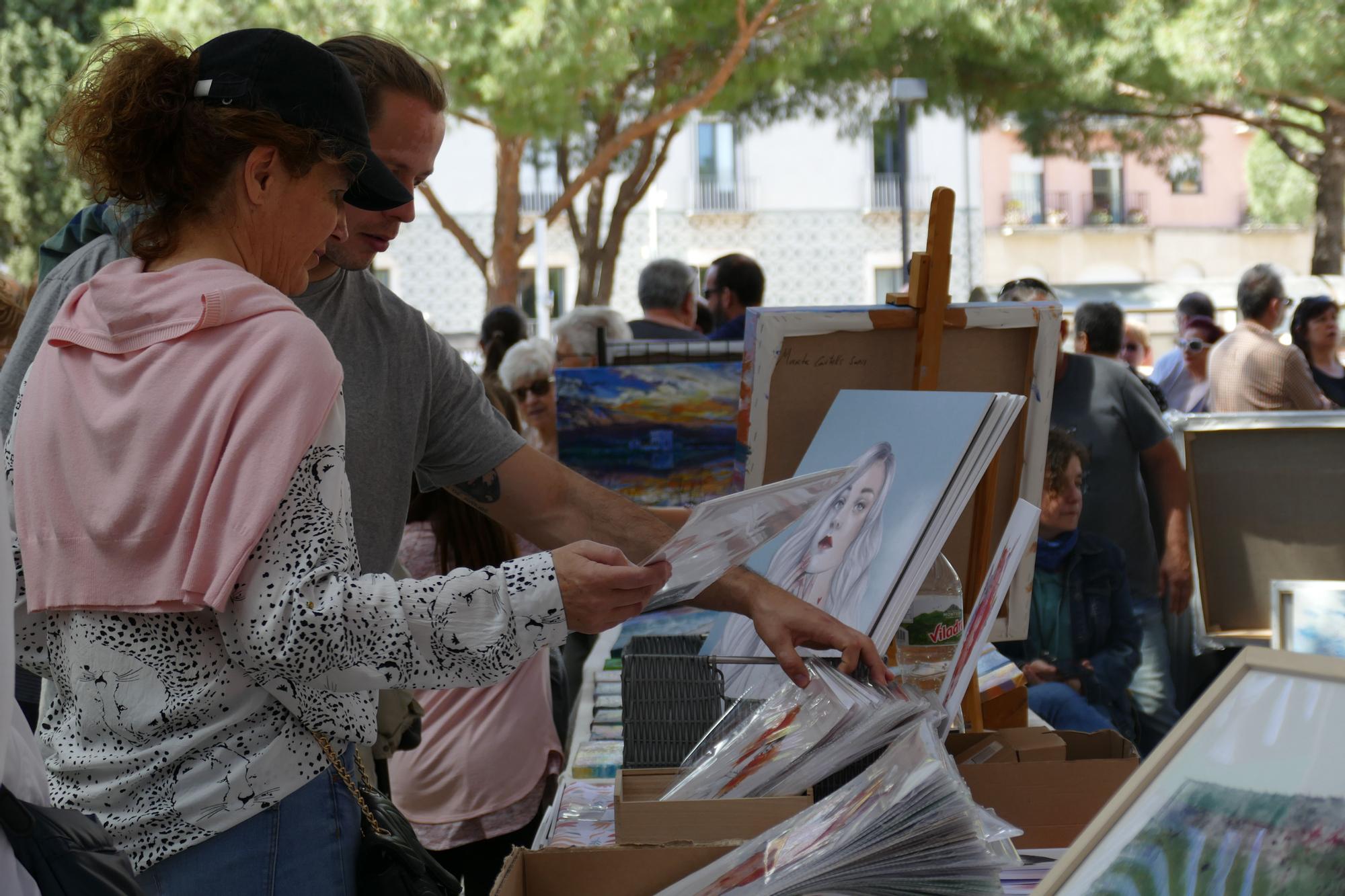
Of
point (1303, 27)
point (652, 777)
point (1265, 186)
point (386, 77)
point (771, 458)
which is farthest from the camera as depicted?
point (1265, 186)

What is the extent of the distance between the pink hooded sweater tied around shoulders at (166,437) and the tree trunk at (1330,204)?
41.8ft

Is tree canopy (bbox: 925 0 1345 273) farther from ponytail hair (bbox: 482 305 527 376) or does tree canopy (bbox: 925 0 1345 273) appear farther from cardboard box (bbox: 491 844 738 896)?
cardboard box (bbox: 491 844 738 896)

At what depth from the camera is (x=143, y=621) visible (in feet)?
3.94

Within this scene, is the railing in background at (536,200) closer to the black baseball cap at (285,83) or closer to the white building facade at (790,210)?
the white building facade at (790,210)

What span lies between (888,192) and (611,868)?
23321 millimetres

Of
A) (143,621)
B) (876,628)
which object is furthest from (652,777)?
(143,621)

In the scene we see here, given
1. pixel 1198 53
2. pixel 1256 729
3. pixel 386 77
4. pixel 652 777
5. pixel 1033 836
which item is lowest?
pixel 1033 836

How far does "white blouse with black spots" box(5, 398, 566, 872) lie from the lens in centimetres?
114

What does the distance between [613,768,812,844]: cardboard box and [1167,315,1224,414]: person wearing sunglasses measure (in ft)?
17.6

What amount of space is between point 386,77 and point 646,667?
88 cm

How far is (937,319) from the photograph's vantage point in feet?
7.14

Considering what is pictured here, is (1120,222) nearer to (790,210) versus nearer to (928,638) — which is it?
(790,210)

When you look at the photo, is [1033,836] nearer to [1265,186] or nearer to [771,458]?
[771,458]

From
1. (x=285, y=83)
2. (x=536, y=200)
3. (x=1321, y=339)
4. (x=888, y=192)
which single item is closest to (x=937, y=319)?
(x=285, y=83)
